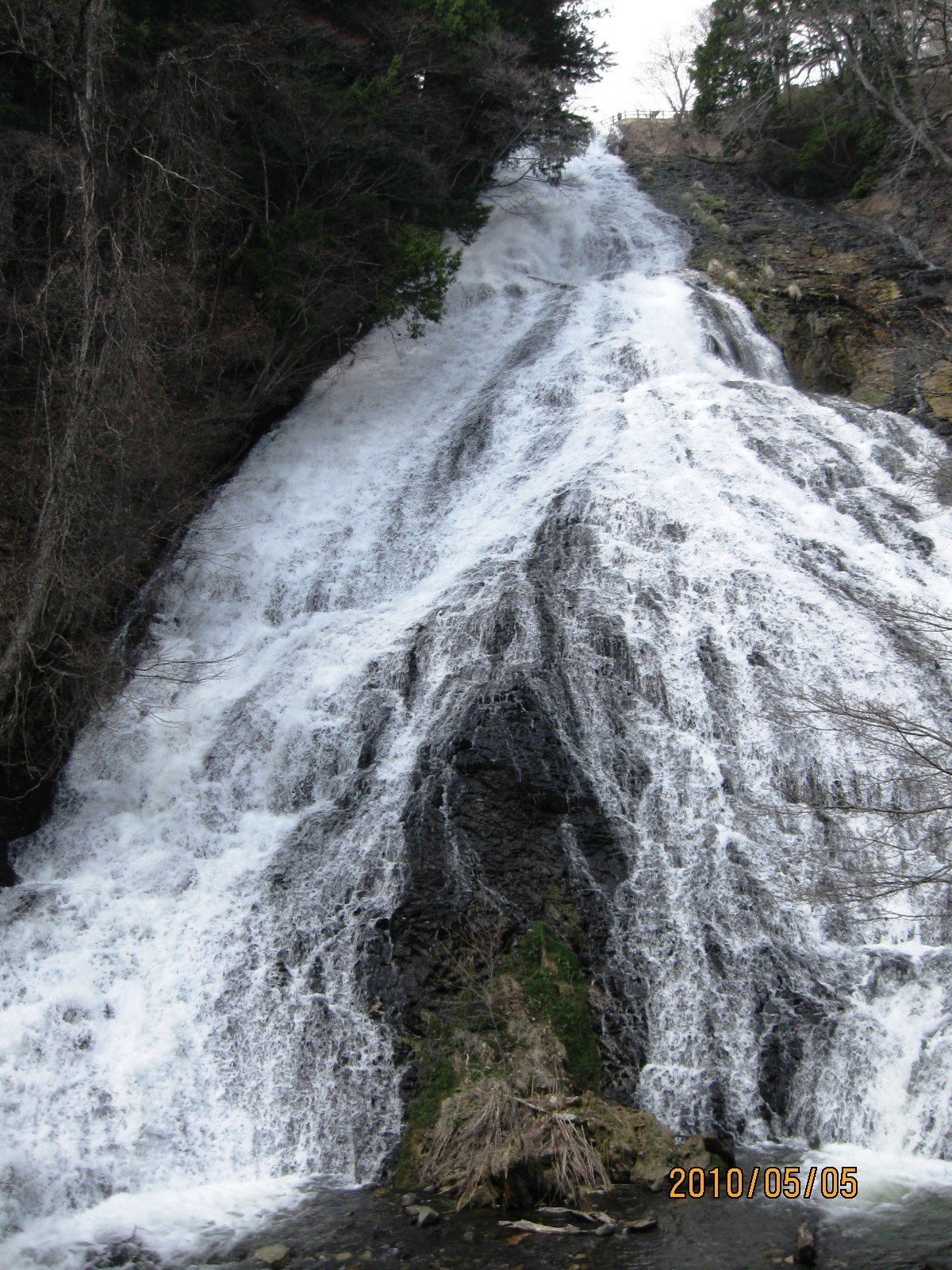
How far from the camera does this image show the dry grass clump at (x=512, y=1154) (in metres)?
6.87

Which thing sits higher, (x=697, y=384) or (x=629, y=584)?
(x=697, y=384)

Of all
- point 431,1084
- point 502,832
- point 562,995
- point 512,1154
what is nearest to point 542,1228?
point 512,1154

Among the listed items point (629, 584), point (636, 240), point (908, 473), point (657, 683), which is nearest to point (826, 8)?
point (636, 240)

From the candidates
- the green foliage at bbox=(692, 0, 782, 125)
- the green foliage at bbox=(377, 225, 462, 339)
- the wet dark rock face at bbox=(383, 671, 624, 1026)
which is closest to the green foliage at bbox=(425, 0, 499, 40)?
the green foliage at bbox=(377, 225, 462, 339)

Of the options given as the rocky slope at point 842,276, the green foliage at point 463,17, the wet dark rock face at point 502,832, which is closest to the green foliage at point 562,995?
the wet dark rock face at point 502,832

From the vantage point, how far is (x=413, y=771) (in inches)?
405

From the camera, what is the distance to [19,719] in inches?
Result: 425

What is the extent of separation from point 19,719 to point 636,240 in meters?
19.6

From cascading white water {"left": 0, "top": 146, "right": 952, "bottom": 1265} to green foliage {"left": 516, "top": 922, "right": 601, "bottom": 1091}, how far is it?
1.37 feet

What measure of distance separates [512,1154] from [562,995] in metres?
1.70

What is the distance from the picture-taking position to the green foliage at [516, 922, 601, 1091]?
815 centimetres

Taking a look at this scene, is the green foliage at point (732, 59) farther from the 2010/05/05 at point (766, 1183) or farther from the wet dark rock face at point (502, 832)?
the 2010/05/05 at point (766, 1183)

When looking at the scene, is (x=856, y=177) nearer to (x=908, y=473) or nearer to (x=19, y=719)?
(x=908, y=473)

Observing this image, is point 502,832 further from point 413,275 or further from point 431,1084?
point 413,275
